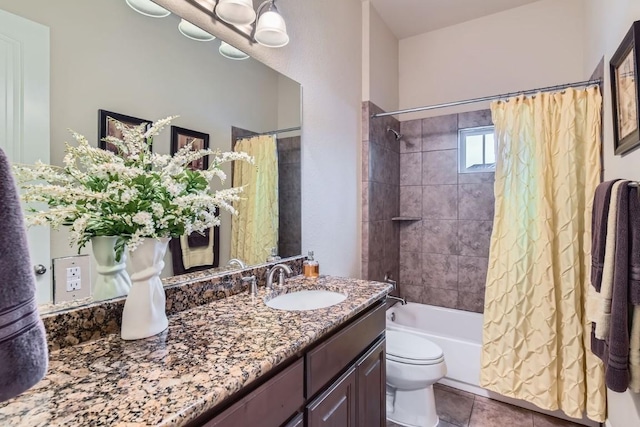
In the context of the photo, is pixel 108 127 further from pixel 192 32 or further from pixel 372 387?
pixel 372 387

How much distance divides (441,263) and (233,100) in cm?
227

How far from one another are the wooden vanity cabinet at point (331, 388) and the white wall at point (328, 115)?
2.20 feet

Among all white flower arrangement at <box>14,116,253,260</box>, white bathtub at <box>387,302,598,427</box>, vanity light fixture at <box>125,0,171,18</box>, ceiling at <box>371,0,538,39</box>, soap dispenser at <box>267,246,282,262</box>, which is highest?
ceiling at <box>371,0,538,39</box>

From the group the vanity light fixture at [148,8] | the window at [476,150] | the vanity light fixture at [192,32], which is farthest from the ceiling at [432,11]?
the vanity light fixture at [148,8]

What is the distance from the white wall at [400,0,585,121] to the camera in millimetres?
2365

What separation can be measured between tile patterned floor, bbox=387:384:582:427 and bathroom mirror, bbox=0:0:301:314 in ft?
5.78

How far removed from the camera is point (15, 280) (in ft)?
1.40

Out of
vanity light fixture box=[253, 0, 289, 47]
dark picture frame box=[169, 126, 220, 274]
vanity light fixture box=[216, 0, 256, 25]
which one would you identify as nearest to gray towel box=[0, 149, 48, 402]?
dark picture frame box=[169, 126, 220, 274]

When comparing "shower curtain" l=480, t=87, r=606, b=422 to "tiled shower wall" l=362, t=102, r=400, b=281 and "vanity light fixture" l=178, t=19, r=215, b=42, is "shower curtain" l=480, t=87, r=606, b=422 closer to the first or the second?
"tiled shower wall" l=362, t=102, r=400, b=281

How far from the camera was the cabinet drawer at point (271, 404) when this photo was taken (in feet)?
2.31

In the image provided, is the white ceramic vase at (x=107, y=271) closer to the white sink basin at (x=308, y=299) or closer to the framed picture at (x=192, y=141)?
the framed picture at (x=192, y=141)

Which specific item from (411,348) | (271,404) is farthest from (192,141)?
(411,348)

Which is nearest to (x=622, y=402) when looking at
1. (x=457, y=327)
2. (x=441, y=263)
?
(x=457, y=327)

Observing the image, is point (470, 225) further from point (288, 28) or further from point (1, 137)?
point (1, 137)
